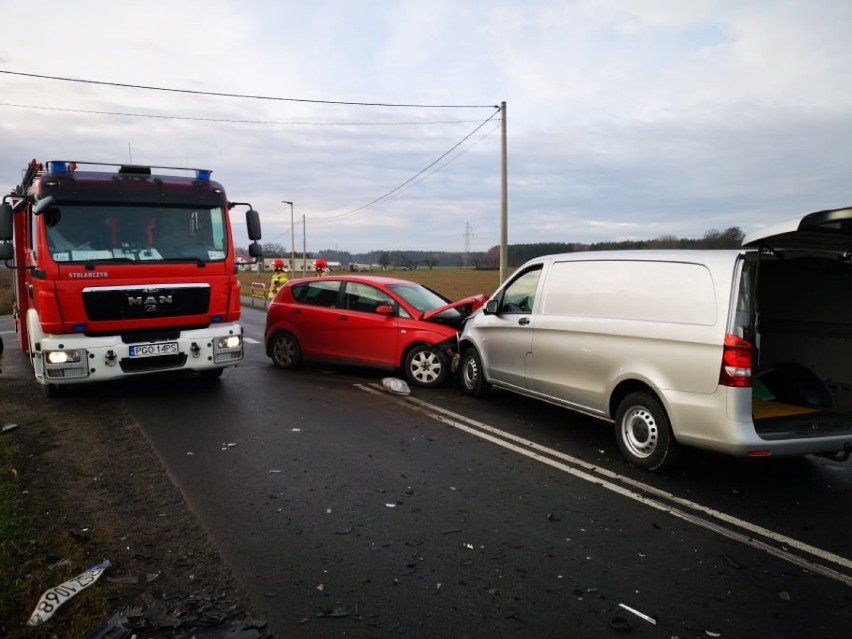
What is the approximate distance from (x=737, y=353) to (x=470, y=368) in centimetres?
390

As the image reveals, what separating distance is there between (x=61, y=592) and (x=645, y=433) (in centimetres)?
433

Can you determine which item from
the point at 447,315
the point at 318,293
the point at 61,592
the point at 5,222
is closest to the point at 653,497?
the point at 61,592

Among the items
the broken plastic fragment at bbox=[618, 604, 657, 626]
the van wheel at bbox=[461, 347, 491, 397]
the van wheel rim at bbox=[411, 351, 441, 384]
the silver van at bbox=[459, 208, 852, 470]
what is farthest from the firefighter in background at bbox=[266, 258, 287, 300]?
Answer: the broken plastic fragment at bbox=[618, 604, 657, 626]

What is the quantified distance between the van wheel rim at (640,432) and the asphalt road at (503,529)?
24 cm

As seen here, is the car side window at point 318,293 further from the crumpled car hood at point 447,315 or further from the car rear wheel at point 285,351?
the crumpled car hood at point 447,315

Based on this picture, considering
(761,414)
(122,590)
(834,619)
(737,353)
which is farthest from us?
(761,414)

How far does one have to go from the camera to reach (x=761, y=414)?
508 centimetres

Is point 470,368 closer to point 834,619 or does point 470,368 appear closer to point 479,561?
point 479,561

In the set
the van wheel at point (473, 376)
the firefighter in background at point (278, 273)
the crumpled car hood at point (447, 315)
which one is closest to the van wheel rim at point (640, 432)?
the van wheel at point (473, 376)

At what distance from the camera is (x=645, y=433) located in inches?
201

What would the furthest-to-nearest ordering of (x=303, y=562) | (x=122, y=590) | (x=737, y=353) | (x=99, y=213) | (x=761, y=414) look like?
1. (x=99, y=213)
2. (x=761, y=414)
3. (x=737, y=353)
4. (x=303, y=562)
5. (x=122, y=590)

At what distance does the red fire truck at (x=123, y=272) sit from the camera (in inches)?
271

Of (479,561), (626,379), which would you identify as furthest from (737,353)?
(479,561)

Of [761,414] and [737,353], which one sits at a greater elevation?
[737,353]
